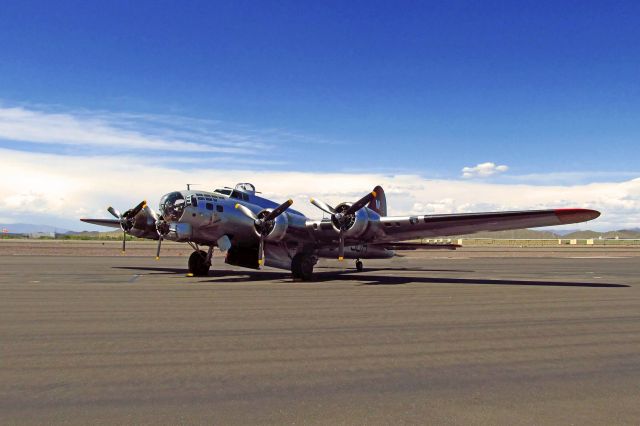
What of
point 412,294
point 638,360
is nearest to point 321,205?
point 412,294

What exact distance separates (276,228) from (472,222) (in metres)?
8.67

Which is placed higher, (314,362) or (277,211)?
(277,211)

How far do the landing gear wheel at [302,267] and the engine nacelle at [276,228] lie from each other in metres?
1.33

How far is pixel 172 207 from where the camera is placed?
22.4 metres

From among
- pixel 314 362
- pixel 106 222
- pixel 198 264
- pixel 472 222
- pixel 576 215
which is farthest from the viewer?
pixel 106 222

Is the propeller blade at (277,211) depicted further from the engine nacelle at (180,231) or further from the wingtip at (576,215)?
the wingtip at (576,215)

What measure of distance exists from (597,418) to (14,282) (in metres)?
20.0

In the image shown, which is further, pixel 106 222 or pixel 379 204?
pixel 106 222

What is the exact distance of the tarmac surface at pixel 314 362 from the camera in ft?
17.6

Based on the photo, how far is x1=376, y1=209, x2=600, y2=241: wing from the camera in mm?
20530

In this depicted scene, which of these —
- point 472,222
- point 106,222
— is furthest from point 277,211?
point 106,222

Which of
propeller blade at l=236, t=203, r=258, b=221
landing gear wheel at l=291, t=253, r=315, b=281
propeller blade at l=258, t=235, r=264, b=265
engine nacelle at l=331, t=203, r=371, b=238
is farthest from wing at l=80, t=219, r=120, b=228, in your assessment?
engine nacelle at l=331, t=203, r=371, b=238

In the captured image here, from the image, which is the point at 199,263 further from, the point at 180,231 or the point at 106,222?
the point at 106,222

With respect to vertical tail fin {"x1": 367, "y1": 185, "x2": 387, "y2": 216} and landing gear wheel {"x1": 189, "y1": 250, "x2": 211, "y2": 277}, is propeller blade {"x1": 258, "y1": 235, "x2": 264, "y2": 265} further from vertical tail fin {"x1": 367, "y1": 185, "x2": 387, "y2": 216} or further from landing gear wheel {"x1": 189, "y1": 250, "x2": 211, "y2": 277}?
vertical tail fin {"x1": 367, "y1": 185, "x2": 387, "y2": 216}
